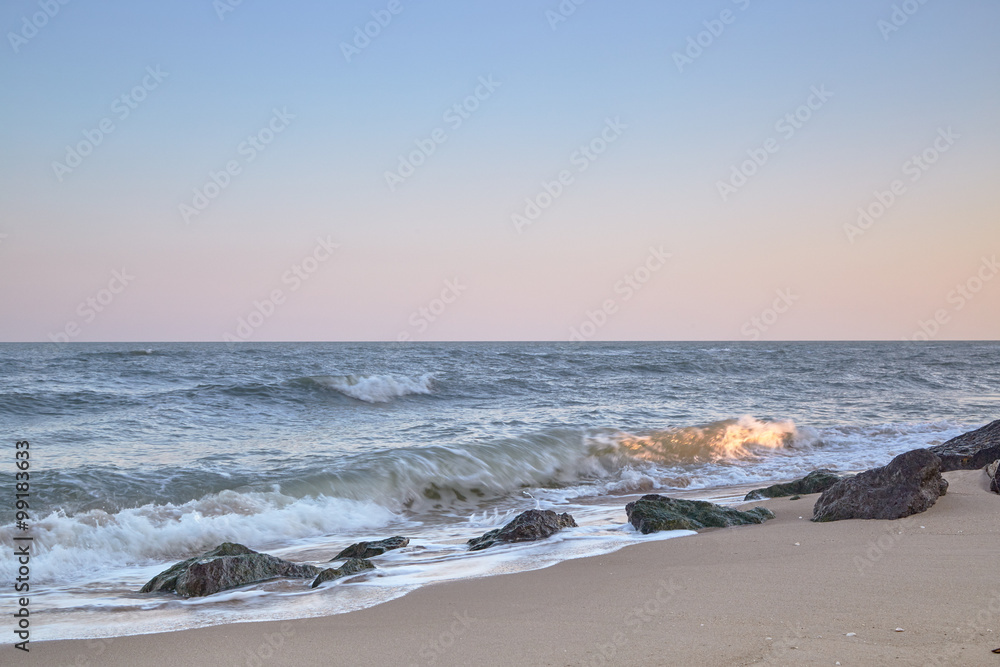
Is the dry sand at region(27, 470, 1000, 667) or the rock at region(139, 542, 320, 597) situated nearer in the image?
the dry sand at region(27, 470, 1000, 667)

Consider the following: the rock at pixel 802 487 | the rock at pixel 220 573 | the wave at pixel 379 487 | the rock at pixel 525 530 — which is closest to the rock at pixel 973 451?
the rock at pixel 802 487

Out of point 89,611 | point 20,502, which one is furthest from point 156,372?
point 89,611

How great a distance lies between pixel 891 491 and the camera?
580 cm

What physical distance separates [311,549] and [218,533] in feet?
3.74

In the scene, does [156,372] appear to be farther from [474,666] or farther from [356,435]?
[474,666]

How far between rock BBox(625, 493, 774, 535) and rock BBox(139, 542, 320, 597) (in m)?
2.86

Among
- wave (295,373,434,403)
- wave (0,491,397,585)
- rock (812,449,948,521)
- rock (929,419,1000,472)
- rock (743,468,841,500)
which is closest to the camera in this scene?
rock (812,449,948,521)

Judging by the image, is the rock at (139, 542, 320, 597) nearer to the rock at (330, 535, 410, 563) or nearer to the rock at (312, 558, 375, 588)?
the rock at (312, 558, 375, 588)

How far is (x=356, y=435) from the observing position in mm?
13531

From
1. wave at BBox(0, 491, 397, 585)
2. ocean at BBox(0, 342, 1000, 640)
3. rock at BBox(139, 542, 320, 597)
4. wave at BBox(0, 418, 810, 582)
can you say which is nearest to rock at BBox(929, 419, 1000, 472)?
ocean at BBox(0, 342, 1000, 640)

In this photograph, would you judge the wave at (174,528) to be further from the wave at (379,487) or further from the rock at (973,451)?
the rock at (973,451)

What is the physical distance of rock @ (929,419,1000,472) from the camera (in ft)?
24.7

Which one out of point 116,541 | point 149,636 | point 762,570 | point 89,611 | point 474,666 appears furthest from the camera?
point 116,541

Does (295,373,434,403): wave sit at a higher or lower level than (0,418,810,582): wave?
higher
